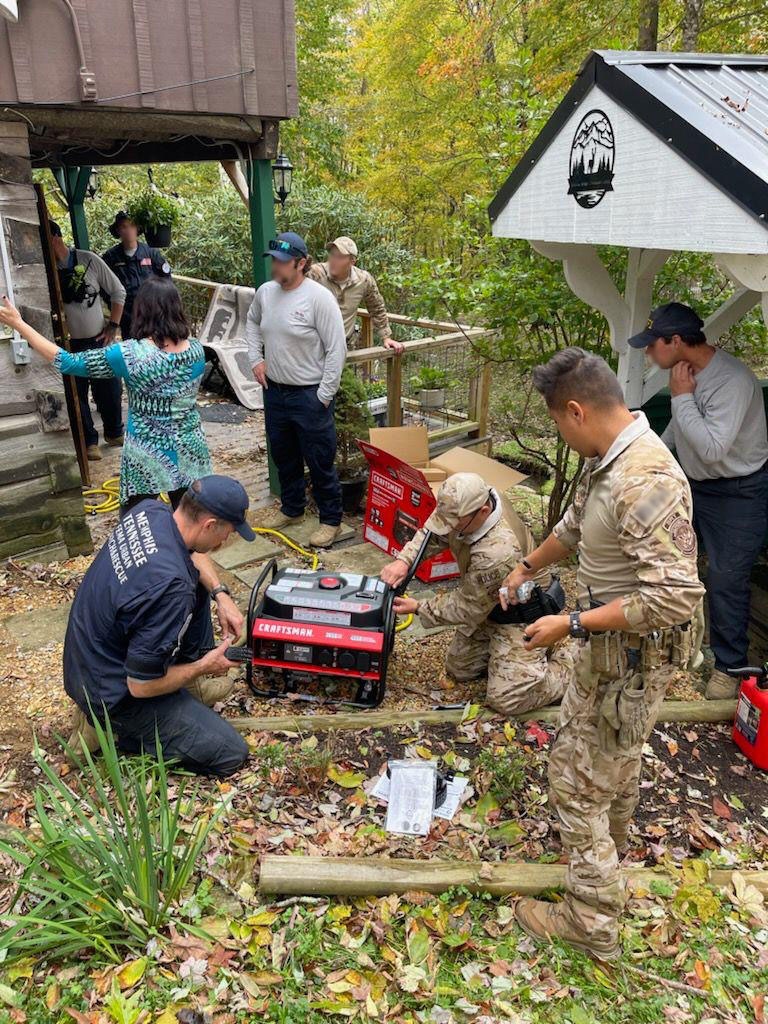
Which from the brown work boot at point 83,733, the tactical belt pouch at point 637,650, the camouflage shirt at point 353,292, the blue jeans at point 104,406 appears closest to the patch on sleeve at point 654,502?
the tactical belt pouch at point 637,650

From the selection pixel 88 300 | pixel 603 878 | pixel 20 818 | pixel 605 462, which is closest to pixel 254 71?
pixel 88 300

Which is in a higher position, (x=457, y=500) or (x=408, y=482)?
(x=457, y=500)

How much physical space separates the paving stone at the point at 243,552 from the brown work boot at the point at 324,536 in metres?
0.25

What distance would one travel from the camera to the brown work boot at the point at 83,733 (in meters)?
3.32

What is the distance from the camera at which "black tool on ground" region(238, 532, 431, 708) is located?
3.66 meters

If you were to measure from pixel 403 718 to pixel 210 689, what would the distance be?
100cm

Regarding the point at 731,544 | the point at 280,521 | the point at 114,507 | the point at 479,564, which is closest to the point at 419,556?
the point at 479,564

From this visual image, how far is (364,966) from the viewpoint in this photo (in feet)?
8.45

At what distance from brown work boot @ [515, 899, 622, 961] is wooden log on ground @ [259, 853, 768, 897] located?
0.10m

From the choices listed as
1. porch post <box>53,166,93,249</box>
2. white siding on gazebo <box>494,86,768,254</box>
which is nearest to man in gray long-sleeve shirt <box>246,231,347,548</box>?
white siding on gazebo <box>494,86,768,254</box>

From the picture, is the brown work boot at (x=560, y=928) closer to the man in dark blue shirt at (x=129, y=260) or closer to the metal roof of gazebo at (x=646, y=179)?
the metal roof of gazebo at (x=646, y=179)

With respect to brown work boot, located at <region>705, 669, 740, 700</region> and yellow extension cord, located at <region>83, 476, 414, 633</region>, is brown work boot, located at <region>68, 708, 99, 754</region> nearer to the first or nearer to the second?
yellow extension cord, located at <region>83, 476, 414, 633</region>

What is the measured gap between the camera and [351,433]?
6203 millimetres

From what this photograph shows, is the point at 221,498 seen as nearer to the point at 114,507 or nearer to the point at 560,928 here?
the point at 560,928
